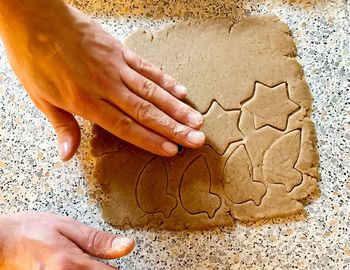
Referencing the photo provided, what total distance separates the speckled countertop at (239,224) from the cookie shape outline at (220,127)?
0.16 metres

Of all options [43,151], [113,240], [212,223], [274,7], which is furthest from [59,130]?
[274,7]

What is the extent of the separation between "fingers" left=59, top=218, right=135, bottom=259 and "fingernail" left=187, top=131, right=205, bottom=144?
0.22 m

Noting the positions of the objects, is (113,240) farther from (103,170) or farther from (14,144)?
(14,144)

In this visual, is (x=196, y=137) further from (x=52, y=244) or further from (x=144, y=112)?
(x=52, y=244)

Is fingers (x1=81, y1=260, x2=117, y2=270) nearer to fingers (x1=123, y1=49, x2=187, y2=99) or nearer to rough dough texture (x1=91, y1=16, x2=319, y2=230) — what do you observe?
rough dough texture (x1=91, y1=16, x2=319, y2=230)

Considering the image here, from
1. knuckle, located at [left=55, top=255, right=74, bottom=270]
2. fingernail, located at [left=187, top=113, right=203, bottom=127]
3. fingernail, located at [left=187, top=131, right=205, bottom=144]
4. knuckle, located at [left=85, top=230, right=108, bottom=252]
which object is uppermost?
fingernail, located at [left=187, top=113, right=203, bottom=127]

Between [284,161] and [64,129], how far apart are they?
433mm

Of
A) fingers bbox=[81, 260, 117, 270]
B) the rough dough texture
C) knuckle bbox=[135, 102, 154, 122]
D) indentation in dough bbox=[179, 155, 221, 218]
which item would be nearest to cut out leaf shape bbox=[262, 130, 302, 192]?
A: the rough dough texture

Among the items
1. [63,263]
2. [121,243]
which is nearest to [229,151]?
[121,243]

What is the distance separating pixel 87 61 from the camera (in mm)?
1103

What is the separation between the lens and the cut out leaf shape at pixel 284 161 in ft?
3.57

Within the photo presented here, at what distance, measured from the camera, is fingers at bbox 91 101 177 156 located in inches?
43.3

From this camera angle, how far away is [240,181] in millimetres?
1101

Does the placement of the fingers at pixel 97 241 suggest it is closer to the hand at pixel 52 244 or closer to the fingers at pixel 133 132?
the hand at pixel 52 244
